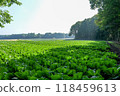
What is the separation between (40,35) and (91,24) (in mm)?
81987

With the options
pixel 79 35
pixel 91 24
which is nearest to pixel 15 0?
pixel 91 24

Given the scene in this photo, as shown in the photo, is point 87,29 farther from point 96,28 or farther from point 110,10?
point 110,10

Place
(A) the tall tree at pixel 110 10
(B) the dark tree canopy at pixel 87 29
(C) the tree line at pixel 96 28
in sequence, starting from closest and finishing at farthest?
(A) the tall tree at pixel 110 10 < (C) the tree line at pixel 96 28 < (B) the dark tree canopy at pixel 87 29

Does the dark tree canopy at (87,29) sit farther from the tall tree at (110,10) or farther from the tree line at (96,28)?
the tall tree at (110,10)

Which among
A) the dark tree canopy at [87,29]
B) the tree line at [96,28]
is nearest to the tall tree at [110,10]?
the tree line at [96,28]

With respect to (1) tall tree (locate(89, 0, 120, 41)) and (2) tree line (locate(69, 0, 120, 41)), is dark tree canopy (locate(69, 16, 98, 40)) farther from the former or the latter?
(1) tall tree (locate(89, 0, 120, 41))

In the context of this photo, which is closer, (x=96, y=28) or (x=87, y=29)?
(x=96, y=28)

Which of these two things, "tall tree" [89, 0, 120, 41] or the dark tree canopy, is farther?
the dark tree canopy

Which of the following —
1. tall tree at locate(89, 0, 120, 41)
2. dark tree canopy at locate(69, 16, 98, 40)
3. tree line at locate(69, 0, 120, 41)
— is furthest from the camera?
dark tree canopy at locate(69, 16, 98, 40)

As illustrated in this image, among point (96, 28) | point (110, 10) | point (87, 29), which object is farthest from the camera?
point (87, 29)

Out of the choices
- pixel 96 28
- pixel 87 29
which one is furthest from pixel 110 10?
pixel 87 29

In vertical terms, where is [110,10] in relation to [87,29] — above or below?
below

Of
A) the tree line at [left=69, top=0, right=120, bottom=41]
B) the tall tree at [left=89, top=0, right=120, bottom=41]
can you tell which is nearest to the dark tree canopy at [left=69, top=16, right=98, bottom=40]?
the tree line at [left=69, top=0, right=120, bottom=41]

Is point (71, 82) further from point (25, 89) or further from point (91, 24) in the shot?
point (91, 24)
